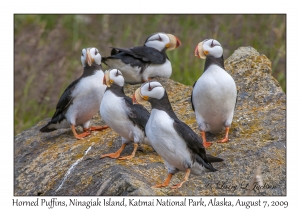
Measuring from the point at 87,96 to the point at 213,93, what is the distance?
175cm

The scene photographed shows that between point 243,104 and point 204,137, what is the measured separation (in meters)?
1.07

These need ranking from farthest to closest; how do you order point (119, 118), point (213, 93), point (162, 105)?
point (213, 93), point (119, 118), point (162, 105)

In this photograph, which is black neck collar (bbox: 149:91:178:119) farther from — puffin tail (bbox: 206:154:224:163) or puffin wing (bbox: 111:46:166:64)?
puffin wing (bbox: 111:46:166:64)

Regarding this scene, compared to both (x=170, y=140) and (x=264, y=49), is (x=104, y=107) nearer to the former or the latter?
(x=170, y=140)

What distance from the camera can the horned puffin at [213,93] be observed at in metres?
7.25

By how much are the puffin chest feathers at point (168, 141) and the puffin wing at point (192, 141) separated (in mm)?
38

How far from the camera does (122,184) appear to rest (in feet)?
19.5

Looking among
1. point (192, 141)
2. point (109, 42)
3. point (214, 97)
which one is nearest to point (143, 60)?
point (214, 97)

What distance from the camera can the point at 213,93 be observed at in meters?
7.25

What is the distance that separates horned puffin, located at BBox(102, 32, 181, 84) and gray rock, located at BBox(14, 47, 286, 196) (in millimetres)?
620

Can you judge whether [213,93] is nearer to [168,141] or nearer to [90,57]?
[168,141]

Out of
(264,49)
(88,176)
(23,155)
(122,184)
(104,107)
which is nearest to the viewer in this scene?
(122,184)
